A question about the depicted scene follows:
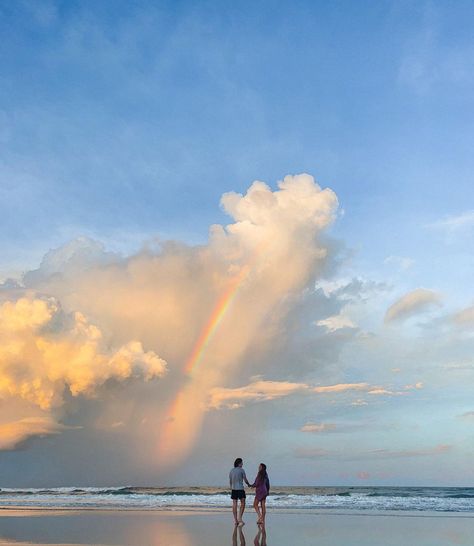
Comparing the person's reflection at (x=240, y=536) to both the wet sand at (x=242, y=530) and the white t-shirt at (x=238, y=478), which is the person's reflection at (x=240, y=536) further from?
the white t-shirt at (x=238, y=478)

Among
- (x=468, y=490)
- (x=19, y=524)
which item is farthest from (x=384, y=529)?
(x=468, y=490)

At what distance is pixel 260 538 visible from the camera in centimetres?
1669

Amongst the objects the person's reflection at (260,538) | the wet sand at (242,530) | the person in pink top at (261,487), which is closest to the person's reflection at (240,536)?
the wet sand at (242,530)

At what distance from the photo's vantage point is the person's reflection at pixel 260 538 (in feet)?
51.2

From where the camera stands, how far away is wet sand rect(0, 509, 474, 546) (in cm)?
1656

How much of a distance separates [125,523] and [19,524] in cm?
408

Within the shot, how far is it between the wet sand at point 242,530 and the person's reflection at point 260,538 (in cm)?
3

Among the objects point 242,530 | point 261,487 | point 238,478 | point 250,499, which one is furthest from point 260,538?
point 250,499

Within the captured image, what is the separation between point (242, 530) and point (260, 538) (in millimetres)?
2198

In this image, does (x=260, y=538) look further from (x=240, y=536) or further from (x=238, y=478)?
(x=238, y=478)

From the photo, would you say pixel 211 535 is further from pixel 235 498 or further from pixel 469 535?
pixel 469 535

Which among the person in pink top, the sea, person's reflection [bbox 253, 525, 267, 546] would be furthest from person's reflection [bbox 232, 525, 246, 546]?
the sea

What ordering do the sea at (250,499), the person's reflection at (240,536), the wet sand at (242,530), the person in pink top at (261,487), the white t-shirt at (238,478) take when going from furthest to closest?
1. the sea at (250,499)
2. the person in pink top at (261,487)
3. the white t-shirt at (238,478)
4. the wet sand at (242,530)
5. the person's reflection at (240,536)

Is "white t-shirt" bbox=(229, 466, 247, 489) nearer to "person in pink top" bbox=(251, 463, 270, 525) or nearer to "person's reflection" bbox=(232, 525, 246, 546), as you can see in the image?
"person in pink top" bbox=(251, 463, 270, 525)
